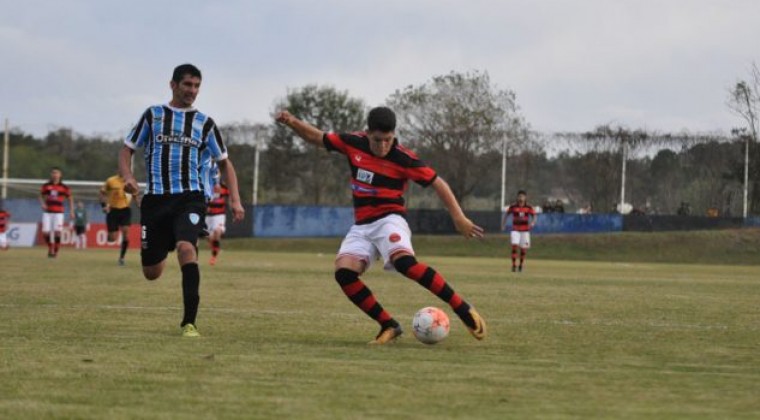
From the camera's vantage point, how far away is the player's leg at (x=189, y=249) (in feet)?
31.2

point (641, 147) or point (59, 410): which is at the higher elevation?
point (641, 147)

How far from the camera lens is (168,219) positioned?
9945 mm

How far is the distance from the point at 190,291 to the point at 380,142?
1926mm

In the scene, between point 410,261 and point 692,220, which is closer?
point 410,261

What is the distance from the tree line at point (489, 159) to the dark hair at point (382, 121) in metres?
39.7

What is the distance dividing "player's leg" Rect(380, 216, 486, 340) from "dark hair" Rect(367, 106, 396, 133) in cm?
74

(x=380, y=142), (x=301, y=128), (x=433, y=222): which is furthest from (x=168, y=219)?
(x=433, y=222)

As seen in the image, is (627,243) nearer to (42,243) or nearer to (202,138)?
(42,243)

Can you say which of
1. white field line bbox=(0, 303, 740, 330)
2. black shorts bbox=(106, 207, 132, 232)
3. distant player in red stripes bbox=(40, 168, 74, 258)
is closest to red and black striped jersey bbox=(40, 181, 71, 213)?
distant player in red stripes bbox=(40, 168, 74, 258)

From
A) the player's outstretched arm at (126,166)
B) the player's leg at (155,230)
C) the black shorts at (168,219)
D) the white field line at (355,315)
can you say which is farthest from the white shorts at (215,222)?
the black shorts at (168,219)

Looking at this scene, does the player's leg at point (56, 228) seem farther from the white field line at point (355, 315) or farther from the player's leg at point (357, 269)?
the player's leg at point (357, 269)

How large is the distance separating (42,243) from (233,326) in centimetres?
3543

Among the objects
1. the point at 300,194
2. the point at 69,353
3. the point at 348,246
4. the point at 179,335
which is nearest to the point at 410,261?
the point at 348,246

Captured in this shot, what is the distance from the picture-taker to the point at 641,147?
5497cm
